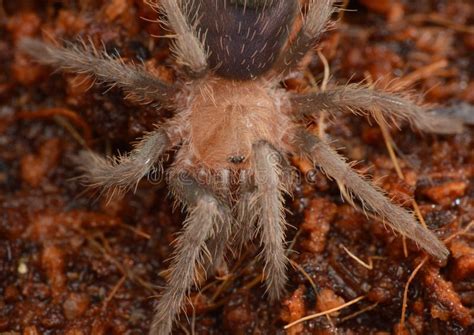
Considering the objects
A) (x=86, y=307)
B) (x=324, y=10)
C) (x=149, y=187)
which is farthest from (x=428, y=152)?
(x=86, y=307)

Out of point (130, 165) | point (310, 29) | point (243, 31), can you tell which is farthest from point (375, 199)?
point (130, 165)

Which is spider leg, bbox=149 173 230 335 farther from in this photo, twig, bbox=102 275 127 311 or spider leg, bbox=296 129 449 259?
spider leg, bbox=296 129 449 259

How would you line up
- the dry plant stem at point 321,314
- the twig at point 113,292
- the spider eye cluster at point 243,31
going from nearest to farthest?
1. the spider eye cluster at point 243,31
2. the dry plant stem at point 321,314
3. the twig at point 113,292

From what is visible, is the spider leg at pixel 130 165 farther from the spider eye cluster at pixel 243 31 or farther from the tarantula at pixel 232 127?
the spider eye cluster at pixel 243 31

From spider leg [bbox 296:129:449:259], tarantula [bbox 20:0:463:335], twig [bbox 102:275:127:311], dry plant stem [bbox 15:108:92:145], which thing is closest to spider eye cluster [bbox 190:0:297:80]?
tarantula [bbox 20:0:463:335]

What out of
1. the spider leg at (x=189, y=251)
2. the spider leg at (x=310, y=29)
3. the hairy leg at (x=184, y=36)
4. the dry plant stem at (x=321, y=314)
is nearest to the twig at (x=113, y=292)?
the spider leg at (x=189, y=251)

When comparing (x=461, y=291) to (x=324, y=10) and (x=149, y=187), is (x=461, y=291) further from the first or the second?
(x=149, y=187)

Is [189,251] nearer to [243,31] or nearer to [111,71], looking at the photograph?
[111,71]
